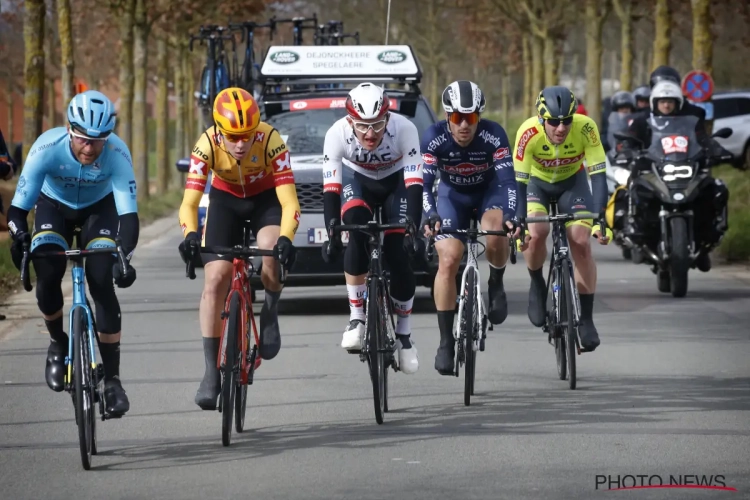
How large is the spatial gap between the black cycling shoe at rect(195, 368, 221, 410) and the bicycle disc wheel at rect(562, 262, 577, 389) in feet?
8.47

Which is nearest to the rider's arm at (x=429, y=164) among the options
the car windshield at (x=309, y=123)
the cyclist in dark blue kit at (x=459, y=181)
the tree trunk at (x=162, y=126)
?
the cyclist in dark blue kit at (x=459, y=181)

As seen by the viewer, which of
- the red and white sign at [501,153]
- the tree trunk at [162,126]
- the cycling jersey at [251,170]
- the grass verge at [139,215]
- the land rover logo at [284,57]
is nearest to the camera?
the cycling jersey at [251,170]

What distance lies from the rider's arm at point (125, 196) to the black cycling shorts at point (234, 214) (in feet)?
2.14

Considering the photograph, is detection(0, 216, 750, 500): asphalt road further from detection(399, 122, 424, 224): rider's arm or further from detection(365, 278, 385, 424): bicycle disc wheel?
detection(399, 122, 424, 224): rider's arm

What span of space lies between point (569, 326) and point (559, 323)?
0.58 ft

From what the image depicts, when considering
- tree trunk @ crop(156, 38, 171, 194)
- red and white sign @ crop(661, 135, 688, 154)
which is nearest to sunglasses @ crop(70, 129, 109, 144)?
red and white sign @ crop(661, 135, 688, 154)

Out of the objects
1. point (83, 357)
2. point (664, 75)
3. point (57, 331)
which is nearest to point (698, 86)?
point (664, 75)

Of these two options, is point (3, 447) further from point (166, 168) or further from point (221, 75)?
point (166, 168)

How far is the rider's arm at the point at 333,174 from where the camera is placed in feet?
30.2

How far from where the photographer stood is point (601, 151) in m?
10.4

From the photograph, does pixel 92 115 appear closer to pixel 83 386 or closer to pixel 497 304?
pixel 83 386

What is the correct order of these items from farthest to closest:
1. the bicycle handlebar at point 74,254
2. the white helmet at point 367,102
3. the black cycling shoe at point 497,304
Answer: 1. the black cycling shoe at point 497,304
2. the white helmet at point 367,102
3. the bicycle handlebar at point 74,254

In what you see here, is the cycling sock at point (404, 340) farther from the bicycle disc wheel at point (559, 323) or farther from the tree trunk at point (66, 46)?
the tree trunk at point (66, 46)

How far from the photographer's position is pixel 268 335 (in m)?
8.80
